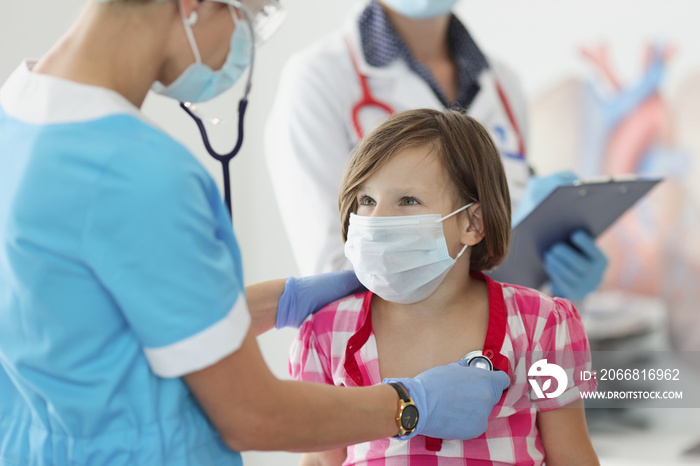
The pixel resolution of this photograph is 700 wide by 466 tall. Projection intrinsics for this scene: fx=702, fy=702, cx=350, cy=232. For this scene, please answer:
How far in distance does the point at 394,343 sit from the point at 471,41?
0.90 metres

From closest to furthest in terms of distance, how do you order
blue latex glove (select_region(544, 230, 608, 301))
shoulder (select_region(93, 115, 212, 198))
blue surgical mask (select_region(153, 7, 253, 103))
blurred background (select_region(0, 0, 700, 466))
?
shoulder (select_region(93, 115, 212, 198)) → blue surgical mask (select_region(153, 7, 253, 103)) → blue latex glove (select_region(544, 230, 608, 301)) → blurred background (select_region(0, 0, 700, 466))

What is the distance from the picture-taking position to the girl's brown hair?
1233 millimetres

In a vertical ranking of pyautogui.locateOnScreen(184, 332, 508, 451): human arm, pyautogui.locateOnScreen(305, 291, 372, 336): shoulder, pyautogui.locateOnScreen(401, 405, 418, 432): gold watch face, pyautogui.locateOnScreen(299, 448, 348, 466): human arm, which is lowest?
pyautogui.locateOnScreen(299, 448, 348, 466): human arm

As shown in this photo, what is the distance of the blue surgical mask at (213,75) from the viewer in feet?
2.93

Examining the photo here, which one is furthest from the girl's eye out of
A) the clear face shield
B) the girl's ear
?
the clear face shield

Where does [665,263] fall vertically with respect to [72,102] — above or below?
below

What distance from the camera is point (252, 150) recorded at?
9.68ft

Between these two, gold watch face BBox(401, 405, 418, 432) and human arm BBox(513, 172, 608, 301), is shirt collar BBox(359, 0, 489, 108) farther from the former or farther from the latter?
gold watch face BBox(401, 405, 418, 432)

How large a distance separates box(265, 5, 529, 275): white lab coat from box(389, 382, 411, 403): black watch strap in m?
0.55

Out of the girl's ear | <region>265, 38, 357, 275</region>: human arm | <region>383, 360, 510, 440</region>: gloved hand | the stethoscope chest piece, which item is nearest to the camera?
<region>383, 360, 510, 440</region>: gloved hand

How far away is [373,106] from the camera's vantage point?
1666 mm

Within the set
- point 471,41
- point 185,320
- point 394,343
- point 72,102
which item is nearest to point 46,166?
point 72,102

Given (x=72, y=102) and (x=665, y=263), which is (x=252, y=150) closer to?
(x=665, y=263)

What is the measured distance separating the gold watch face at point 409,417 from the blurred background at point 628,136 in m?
1.59
